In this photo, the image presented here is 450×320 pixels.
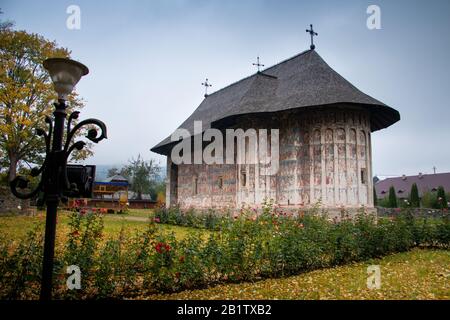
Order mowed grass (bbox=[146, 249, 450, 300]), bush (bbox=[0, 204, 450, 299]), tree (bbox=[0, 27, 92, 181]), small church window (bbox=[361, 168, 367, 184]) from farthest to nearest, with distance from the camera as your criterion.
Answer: tree (bbox=[0, 27, 92, 181]) → small church window (bbox=[361, 168, 367, 184]) → mowed grass (bbox=[146, 249, 450, 300]) → bush (bbox=[0, 204, 450, 299])

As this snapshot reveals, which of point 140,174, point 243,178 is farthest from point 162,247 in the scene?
point 140,174

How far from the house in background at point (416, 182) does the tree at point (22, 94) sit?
47523 millimetres

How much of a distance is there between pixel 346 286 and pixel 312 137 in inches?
352

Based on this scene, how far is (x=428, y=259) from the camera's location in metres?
8.15

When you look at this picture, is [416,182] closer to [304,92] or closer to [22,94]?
[304,92]

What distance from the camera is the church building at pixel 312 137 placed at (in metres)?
13.3

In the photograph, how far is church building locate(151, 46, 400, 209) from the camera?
1331 centimetres

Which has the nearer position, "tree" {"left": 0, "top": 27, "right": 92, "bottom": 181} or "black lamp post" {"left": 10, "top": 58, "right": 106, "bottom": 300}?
"black lamp post" {"left": 10, "top": 58, "right": 106, "bottom": 300}

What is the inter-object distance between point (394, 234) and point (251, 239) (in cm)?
448

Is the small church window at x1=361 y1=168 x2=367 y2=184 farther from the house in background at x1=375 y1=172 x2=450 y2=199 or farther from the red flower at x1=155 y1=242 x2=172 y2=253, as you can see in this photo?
the house in background at x1=375 y1=172 x2=450 y2=199

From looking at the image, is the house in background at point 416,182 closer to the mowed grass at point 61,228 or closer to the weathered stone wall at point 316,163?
the weathered stone wall at point 316,163

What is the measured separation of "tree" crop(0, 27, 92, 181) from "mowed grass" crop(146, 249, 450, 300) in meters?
16.6

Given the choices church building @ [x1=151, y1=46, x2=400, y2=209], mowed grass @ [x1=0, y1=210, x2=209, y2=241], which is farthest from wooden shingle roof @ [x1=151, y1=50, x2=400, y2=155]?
mowed grass @ [x1=0, y1=210, x2=209, y2=241]
